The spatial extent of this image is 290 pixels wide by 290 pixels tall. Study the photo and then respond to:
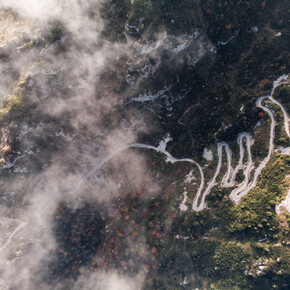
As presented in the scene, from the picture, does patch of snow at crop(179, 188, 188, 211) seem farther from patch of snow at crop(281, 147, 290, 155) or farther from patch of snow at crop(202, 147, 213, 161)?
patch of snow at crop(281, 147, 290, 155)

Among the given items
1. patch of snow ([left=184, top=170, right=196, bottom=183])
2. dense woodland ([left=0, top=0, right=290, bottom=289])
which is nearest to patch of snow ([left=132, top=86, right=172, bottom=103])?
dense woodland ([left=0, top=0, right=290, bottom=289])

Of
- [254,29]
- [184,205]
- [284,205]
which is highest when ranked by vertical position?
[254,29]

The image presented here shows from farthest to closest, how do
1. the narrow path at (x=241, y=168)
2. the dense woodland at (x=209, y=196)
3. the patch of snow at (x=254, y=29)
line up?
the patch of snow at (x=254, y=29), the narrow path at (x=241, y=168), the dense woodland at (x=209, y=196)

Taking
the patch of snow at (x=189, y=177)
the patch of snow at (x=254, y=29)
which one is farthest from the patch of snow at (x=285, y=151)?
the patch of snow at (x=254, y=29)

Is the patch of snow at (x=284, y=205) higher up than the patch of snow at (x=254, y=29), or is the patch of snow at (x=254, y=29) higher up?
the patch of snow at (x=254, y=29)

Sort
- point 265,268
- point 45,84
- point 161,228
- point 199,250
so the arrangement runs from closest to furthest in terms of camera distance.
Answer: point 265,268, point 45,84, point 199,250, point 161,228

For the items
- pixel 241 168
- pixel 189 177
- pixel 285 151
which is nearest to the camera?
pixel 285 151

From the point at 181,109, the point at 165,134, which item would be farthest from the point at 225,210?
the point at 181,109

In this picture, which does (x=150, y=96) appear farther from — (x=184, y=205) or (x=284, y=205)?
(x=284, y=205)

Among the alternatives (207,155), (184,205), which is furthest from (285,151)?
(184,205)

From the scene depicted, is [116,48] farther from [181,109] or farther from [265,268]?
[265,268]

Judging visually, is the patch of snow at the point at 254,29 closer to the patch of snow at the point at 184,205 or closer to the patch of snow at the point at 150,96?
the patch of snow at the point at 150,96
